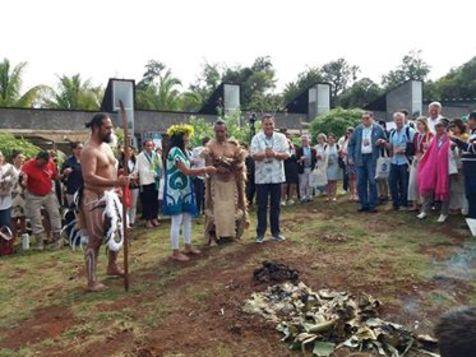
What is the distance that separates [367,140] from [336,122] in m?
10.8

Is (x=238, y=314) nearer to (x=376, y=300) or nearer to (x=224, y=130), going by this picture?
(x=376, y=300)

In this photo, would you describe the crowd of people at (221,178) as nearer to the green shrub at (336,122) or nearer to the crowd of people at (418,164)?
the crowd of people at (418,164)

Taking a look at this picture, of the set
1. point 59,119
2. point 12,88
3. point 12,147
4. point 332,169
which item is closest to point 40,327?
point 12,147

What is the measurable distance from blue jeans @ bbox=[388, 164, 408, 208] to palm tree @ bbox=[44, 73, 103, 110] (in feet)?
67.6

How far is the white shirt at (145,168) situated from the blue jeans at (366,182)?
3.91 m

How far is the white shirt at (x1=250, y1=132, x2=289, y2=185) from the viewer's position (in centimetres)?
766

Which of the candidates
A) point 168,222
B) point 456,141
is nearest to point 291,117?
point 168,222

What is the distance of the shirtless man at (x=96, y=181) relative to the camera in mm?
5770

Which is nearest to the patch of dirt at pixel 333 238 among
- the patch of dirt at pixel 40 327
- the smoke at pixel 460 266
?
the smoke at pixel 460 266

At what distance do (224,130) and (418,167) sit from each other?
3.68 m

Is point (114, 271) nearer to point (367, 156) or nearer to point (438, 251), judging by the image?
point (438, 251)

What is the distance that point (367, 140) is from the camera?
9859 mm

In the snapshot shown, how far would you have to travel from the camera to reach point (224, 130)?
777 cm

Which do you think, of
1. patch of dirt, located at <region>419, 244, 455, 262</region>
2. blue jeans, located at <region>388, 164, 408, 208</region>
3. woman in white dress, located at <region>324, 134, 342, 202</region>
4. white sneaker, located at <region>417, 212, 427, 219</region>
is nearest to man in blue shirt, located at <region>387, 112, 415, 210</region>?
blue jeans, located at <region>388, 164, 408, 208</region>
